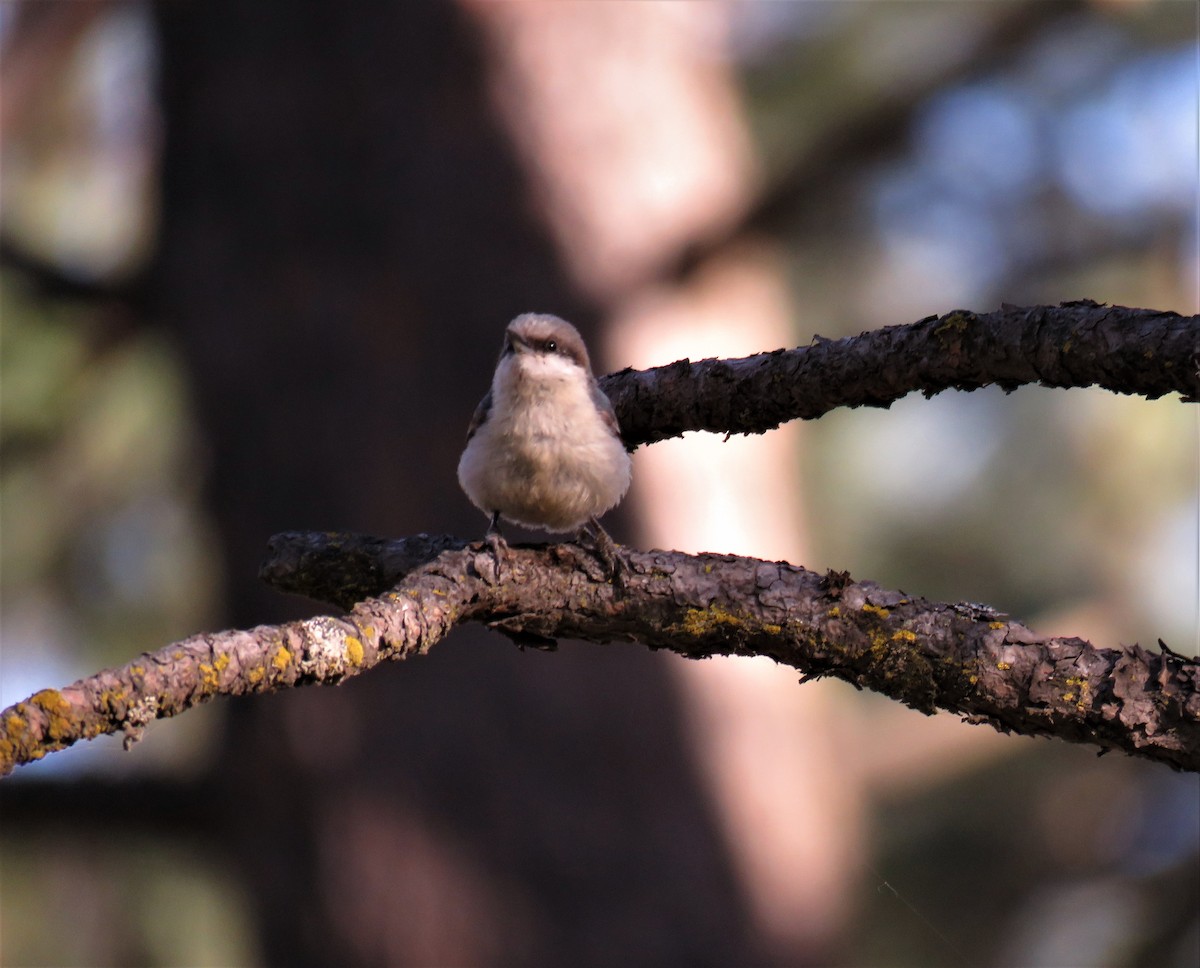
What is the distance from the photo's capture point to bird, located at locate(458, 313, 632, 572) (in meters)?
2.83

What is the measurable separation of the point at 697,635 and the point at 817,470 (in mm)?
7739

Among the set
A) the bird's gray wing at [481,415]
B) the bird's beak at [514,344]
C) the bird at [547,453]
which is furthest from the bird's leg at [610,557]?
the bird's beak at [514,344]

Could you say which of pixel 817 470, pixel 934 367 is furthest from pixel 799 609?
pixel 817 470

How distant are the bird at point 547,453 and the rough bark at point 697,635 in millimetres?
552

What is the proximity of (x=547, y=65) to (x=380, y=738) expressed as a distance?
9.76 ft

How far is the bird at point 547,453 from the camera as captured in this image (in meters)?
2.83

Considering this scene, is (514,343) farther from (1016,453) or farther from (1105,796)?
(1016,453)

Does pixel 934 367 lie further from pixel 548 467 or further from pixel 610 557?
pixel 548 467

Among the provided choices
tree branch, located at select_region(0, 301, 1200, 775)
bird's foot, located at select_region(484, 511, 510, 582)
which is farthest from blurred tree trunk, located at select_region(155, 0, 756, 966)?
bird's foot, located at select_region(484, 511, 510, 582)

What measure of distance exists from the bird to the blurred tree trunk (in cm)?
189

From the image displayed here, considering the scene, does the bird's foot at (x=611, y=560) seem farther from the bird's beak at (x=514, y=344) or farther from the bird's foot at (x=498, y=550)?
the bird's beak at (x=514, y=344)

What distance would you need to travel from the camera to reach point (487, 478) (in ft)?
9.62

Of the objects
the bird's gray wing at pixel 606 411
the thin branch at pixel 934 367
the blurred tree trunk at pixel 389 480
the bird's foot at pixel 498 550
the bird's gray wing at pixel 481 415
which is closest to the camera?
the thin branch at pixel 934 367

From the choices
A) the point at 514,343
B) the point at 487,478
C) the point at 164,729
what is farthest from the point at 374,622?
the point at 164,729
